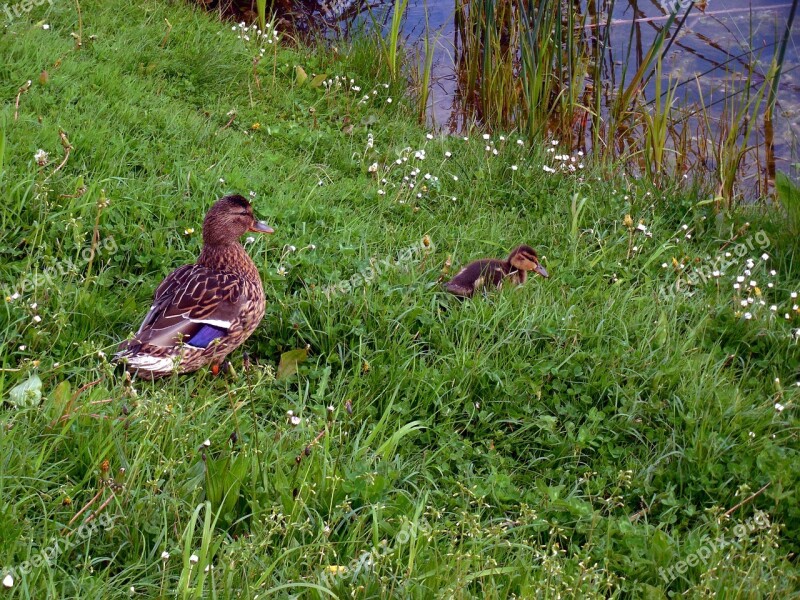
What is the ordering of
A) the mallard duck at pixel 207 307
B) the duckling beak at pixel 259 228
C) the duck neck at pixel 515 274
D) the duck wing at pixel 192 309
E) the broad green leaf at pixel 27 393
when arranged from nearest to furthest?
the broad green leaf at pixel 27 393, the mallard duck at pixel 207 307, the duck wing at pixel 192 309, the duckling beak at pixel 259 228, the duck neck at pixel 515 274

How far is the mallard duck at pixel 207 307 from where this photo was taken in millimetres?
3643

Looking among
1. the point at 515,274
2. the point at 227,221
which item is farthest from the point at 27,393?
the point at 515,274

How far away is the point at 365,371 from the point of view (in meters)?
4.01

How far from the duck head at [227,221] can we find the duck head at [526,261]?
160cm

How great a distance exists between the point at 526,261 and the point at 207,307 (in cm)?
197

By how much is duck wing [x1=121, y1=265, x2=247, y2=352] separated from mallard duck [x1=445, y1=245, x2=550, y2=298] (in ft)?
4.21

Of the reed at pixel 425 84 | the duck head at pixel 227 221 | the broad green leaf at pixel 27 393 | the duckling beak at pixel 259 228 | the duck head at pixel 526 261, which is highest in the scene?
the reed at pixel 425 84

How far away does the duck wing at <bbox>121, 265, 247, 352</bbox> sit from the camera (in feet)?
12.3

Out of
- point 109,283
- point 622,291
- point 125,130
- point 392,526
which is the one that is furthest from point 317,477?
point 125,130

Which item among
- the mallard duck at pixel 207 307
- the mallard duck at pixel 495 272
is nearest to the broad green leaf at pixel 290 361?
the mallard duck at pixel 207 307

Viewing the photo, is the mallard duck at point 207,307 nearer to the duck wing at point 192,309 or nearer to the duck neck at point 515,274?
the duck wing at point 192,309

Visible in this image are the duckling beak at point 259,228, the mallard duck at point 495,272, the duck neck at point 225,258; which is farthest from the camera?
the mallard duck at point 495,272

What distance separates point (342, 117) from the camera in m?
7.04

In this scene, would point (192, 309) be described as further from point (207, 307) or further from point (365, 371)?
point (365, 371)
